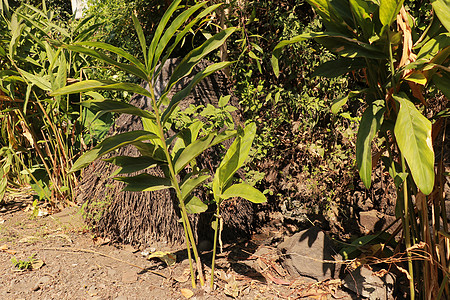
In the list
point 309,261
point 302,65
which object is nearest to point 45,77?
point 302,65

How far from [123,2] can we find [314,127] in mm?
2049

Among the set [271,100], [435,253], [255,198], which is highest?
[271,100]

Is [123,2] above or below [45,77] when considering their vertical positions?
above

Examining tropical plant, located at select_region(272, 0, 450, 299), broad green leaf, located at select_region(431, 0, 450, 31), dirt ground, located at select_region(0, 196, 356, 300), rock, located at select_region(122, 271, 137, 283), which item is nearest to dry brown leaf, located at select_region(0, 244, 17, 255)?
dirt ground, located at select_region(0, 196, 356, 300)

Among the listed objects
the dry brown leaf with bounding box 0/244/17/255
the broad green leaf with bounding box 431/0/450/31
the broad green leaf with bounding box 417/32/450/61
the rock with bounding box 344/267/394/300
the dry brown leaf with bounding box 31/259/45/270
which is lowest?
the rock with bounding box 344/267/394/300

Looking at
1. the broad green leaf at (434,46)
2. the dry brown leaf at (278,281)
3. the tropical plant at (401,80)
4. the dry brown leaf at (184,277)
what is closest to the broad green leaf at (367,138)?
the tropical plant at (401,80)

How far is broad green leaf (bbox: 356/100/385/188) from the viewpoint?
1.45 m

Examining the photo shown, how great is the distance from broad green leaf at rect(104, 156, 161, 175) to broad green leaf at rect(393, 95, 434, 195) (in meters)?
1.12

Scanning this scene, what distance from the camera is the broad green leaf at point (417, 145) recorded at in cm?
129

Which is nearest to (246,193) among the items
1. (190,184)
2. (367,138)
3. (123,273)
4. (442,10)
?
(190,184)

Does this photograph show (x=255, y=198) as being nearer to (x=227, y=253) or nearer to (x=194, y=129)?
(x=194, y=129)

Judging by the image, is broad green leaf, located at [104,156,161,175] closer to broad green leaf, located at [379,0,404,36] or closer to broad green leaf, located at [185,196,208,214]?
broad green leaf, located at [185,196,208,214]

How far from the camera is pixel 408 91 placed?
1.70m

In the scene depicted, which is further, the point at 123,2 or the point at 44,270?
the point at 123,2
